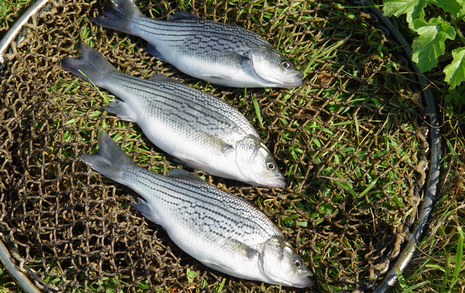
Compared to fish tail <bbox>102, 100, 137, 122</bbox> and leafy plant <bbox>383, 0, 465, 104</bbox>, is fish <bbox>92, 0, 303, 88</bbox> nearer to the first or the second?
fish tail <bbox>102, 100, 137, 122</bbox>

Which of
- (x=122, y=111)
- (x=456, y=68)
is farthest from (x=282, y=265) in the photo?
(x=456, y=68)

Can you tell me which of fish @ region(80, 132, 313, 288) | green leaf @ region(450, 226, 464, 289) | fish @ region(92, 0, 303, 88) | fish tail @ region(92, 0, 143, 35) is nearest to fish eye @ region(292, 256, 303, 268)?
fish @ region(80, 132, 313, 288)

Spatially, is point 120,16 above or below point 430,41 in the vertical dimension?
above

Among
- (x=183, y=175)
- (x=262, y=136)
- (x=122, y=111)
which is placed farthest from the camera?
(x=262, y=136)

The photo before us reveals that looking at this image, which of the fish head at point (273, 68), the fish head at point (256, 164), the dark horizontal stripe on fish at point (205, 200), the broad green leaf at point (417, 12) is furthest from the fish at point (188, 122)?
the broad green leaf at point (417, 12)

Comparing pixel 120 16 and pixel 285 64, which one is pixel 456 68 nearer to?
pixel 285 64

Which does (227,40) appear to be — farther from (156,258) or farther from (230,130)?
(156,258)

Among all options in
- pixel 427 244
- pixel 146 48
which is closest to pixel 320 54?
pixel 146 48
